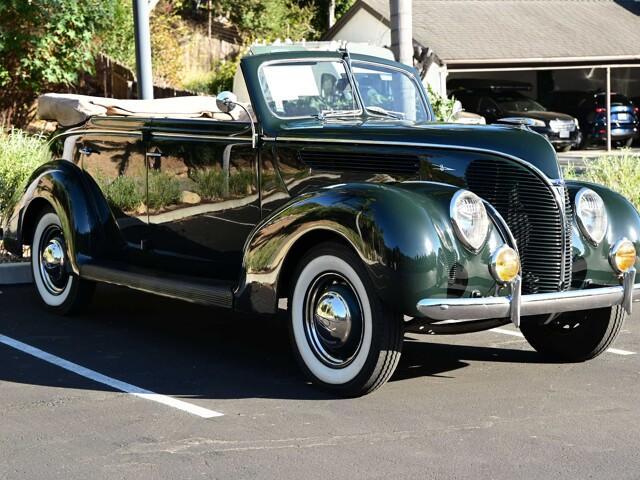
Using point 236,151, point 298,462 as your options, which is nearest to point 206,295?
point 236,151

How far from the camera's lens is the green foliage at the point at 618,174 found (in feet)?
40.1

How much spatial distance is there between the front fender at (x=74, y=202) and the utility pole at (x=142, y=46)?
3825 mm

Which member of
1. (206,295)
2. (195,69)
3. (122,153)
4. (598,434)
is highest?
(195,69)

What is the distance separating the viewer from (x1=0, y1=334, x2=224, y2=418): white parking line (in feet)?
19.0

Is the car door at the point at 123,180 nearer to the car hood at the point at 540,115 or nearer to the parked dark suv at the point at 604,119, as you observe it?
the car hood at the point at 540,115

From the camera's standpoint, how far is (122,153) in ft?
25.6

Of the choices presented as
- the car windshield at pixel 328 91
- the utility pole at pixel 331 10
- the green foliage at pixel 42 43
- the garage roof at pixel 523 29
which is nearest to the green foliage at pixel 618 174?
the car windshield at pixel 328 91

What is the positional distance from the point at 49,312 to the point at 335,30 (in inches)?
945

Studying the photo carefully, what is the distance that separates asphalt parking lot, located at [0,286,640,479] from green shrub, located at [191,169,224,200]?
1.00m

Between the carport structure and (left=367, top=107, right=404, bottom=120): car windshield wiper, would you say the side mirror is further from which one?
the carport structure

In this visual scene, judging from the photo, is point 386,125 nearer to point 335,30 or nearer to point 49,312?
point 49,312

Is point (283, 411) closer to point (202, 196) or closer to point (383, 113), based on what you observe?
point (202, 196)

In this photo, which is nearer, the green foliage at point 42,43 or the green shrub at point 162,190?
the green shrub at point 162,190

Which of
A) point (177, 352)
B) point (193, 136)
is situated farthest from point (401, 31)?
point (177, 352)
